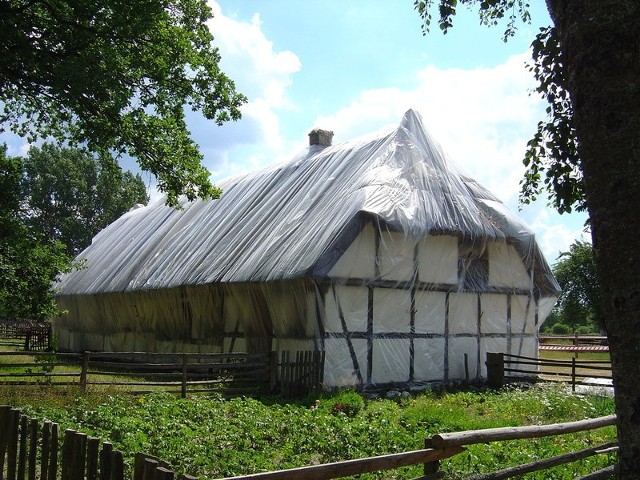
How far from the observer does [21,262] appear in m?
13.3

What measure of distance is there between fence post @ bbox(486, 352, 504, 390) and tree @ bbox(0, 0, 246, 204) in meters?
8.72

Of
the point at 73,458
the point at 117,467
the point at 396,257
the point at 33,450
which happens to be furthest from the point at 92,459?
the point at 396,257

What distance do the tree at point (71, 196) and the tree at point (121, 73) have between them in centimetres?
4589

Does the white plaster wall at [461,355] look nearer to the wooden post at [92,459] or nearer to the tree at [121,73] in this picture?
the tree at [121,73]

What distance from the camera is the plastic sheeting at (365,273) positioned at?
15875 millimetres

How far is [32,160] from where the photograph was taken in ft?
192

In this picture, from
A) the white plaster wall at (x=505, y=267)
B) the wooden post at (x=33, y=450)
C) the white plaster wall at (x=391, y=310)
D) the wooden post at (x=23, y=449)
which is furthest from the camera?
the white plaster wall at (x=505, y=267)

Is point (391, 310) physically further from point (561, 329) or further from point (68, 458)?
point (561, 329)

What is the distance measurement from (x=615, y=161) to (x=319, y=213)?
1455 cm

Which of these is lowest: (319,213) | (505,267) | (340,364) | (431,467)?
(340,364)

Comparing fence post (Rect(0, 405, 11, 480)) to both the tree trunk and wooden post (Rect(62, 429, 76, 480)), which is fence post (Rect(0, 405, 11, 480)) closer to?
wooden post (Rect(62, 429, 76, 480))

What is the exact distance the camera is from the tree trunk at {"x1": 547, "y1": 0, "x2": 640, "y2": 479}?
9.32ft

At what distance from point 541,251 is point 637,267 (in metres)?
17.3

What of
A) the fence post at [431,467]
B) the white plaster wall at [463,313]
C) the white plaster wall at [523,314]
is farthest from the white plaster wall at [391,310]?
the fence post at [431,467]
